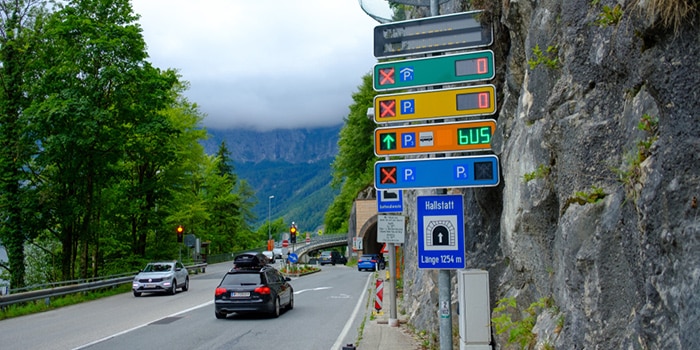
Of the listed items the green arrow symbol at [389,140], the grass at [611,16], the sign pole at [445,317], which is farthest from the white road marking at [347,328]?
the grass at [611,16]

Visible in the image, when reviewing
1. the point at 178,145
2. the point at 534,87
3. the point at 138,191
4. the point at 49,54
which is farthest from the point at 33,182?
the point at 534,87

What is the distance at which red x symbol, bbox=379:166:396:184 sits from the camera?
7566mm

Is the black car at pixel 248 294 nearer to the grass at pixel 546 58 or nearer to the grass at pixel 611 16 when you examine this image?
the grass at pixel 546 58

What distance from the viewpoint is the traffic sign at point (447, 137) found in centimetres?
762

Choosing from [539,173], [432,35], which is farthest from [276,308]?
[539,173]

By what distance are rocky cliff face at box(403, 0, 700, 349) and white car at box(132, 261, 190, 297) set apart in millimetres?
21309

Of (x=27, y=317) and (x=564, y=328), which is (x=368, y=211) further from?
(x=564, y=328)

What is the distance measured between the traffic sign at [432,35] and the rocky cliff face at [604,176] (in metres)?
0.69

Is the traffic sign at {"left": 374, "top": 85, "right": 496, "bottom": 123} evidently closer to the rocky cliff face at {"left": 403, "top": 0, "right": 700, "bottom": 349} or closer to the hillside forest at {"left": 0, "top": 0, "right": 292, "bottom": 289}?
the rocky cliff face at {"left": 403, "top": 0, "right": 700, "bottom": 349}

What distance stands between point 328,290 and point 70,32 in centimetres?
1711

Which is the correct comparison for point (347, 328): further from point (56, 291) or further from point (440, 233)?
point (56, 291)

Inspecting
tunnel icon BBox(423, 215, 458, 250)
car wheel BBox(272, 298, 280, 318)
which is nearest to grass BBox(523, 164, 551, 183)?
tunnel icon BBox(423, 215, 458, 250)

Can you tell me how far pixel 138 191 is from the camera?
37031 mm

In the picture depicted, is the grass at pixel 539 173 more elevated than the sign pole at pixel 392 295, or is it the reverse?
the grass at pixel 539 173
